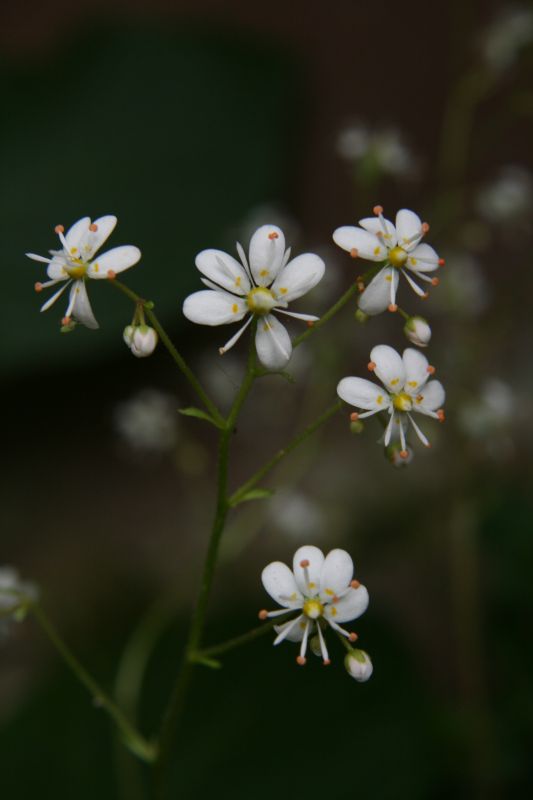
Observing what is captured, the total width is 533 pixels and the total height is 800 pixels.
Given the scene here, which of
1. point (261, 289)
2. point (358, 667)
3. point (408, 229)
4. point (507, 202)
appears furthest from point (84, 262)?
point (507, 202)

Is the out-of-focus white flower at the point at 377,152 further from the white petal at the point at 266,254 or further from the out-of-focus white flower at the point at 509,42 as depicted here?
the white petal at the point at 266,254

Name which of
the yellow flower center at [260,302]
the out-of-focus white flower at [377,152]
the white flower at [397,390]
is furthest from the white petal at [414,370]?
the out-of-focus white flower at [377,152]

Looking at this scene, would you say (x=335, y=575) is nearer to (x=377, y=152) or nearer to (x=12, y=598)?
(x=12, y=598)

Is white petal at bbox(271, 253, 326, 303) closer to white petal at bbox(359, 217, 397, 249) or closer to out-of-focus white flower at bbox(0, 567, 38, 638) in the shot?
white petal at bbox(359, 217, 397, 249)

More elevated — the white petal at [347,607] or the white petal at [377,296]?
the white petal at [377,296]

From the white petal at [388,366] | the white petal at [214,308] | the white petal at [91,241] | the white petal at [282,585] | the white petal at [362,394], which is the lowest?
the white petal at [282,585]

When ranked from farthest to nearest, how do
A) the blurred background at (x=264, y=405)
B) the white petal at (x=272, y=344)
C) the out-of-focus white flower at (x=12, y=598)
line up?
the blurred background at (x=264, y=405) < the out-of-focus white flower at (x=12, y=598) < the white petal at (x=272, y=344)
